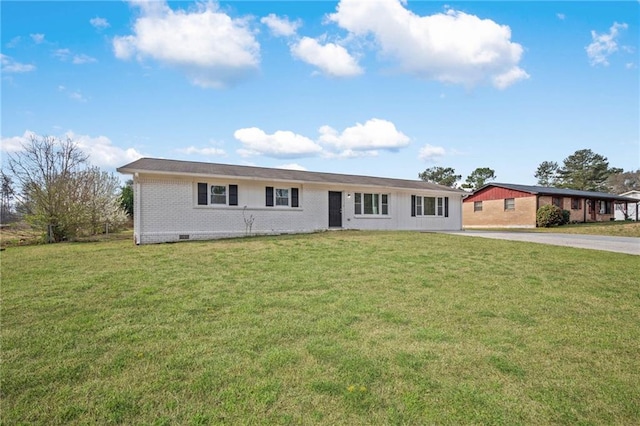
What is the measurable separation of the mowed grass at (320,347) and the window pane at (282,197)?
896 centimetres

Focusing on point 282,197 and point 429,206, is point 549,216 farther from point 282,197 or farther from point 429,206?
point 282,197

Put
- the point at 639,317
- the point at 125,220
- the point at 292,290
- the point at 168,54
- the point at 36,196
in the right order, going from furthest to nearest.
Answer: the point at 125,220, the point at 36,196, the point at 168,54, the point at 292,290, the point at 639,317

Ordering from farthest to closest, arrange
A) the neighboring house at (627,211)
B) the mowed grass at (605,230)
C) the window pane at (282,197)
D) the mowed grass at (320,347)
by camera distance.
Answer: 1. the neighboring house at (627,211)
2. the mowed grass at (605,230)
3. the window pane at (282,197)
4. the mowed grass at (320,347)

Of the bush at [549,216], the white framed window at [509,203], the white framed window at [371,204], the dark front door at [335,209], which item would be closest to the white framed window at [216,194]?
the dark front door at [335,209]

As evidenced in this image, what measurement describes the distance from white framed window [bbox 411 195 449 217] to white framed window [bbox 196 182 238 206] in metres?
10.3

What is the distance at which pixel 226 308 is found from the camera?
459 cm

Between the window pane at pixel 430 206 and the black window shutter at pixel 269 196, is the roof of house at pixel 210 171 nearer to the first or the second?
the black window shutter at pixel 269 196

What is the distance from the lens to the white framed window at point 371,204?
17.7 m

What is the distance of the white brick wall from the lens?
13.1m

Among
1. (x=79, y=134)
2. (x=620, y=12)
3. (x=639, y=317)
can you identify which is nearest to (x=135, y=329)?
(x=639, y=317)

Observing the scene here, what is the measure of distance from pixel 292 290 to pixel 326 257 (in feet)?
9.86

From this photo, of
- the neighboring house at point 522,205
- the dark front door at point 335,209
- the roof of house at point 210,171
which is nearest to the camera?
the roof of house at point 210,171

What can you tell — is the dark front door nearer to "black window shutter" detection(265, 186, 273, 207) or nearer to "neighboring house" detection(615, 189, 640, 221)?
"black window shutter" detection(265, 186, 273, 207)

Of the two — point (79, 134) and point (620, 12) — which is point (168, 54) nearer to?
point (79, 134)
